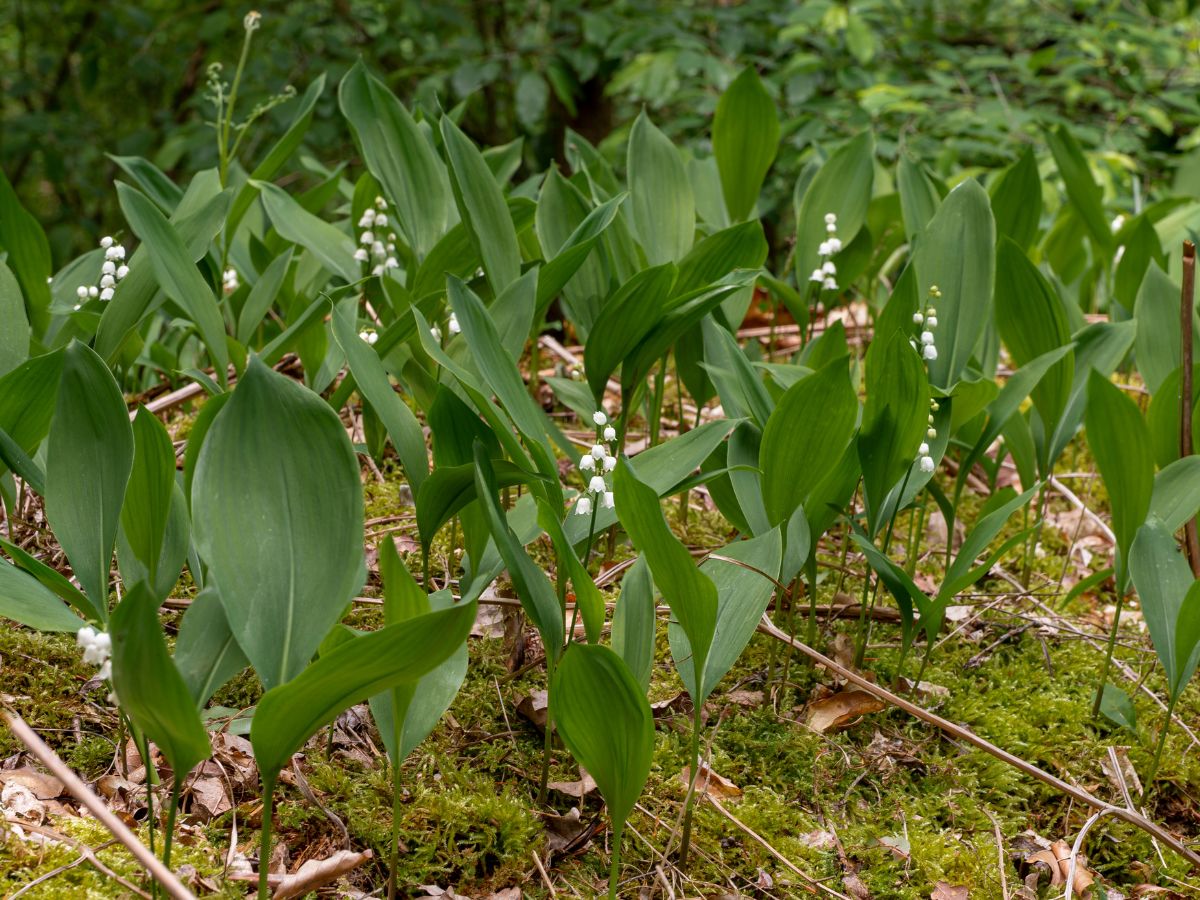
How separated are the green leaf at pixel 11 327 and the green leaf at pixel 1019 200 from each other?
2.01 metres

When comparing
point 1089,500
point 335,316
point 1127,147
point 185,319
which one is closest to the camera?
point 335,316

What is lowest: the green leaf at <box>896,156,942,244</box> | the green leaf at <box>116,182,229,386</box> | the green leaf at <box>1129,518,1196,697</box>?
the green leaf at <box>1129,518,1196,697</box>

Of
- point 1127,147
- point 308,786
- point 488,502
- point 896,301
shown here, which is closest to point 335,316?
point 488,502

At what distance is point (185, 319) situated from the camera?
2.45 meters

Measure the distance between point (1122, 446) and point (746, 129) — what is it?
125 centimetres

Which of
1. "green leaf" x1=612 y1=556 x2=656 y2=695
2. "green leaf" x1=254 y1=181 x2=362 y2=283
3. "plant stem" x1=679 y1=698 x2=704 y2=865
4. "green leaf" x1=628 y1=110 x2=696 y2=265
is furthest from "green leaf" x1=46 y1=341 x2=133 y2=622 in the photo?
"green leaf" x1=628 y1=110 x2=696 y2=265

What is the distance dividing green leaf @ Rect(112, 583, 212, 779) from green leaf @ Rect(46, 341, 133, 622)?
0.26m

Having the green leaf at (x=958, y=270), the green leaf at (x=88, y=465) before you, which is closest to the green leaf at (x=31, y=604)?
the green leaf at (x=88, y=465)

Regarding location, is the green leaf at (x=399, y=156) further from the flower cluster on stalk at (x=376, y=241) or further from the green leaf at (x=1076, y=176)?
the green leaf at (x=1076, y=176)

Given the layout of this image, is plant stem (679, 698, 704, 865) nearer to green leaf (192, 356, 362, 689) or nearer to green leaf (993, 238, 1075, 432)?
green leaf (192, 356, 362, 689)

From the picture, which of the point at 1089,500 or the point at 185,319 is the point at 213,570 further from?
the point at 1089,500

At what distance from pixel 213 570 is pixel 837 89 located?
4.86m

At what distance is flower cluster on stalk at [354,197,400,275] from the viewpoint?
2.29m

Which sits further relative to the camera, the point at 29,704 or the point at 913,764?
the point at 913,764
